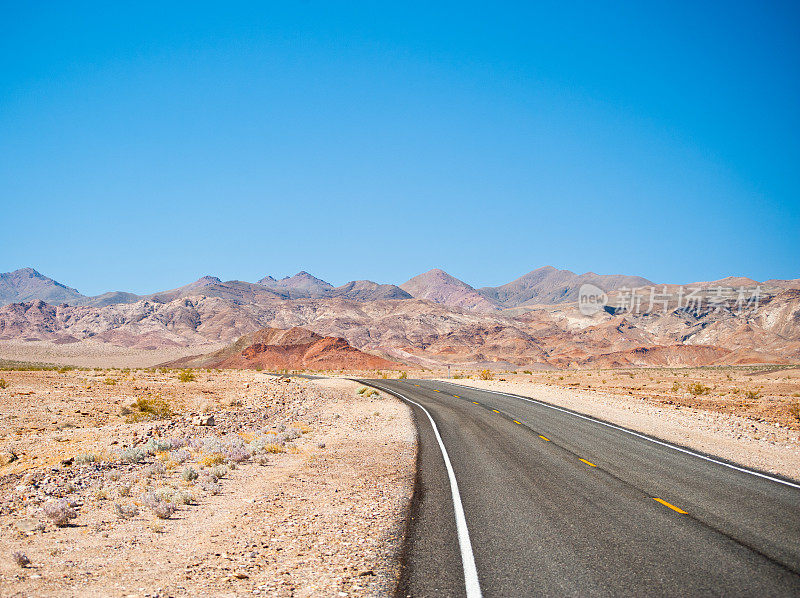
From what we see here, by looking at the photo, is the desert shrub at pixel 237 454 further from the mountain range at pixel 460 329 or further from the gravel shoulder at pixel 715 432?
the mountain range at pixel 460 329

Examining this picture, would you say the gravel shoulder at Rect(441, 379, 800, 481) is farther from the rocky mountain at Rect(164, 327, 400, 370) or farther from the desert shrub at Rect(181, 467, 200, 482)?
the rocky mountain at Rect(164, 327, 400, 370)

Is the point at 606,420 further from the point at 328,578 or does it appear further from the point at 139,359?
the point at 139,359

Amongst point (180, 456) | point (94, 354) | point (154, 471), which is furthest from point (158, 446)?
point (94, 354)

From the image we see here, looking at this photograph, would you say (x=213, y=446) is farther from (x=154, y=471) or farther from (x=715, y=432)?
(x=715, y=432)

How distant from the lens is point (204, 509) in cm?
Answer: 880

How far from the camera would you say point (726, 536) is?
7.00m

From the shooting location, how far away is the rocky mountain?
87500 mm

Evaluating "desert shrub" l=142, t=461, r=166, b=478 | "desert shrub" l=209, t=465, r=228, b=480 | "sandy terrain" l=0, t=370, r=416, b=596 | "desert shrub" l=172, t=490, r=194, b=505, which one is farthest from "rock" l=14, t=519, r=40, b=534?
"desert shrub" l=209, t=465, r=228, b=480

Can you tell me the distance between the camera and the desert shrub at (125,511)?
827cm

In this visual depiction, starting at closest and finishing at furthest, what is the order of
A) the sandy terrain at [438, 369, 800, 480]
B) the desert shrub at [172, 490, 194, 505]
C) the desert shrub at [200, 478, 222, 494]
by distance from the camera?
the desert shrub at [172, 490, 194, 505]
the desert shrub at [200, 478, 222, 494]
the sandy terrain at [438, 369, 800, 480]

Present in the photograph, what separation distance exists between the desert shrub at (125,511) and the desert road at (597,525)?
14.4 feet

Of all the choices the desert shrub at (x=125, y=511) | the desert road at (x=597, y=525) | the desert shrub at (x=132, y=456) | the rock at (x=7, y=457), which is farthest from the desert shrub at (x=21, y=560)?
the rock at (x=7, y=457)

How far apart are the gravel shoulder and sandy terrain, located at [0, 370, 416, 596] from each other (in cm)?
805

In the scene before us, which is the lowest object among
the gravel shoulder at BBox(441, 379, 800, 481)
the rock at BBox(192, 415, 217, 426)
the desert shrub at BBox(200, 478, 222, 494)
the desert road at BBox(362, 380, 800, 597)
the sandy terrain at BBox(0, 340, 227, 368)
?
the sandy terrain at BBox(0, 340, 227, 368)
